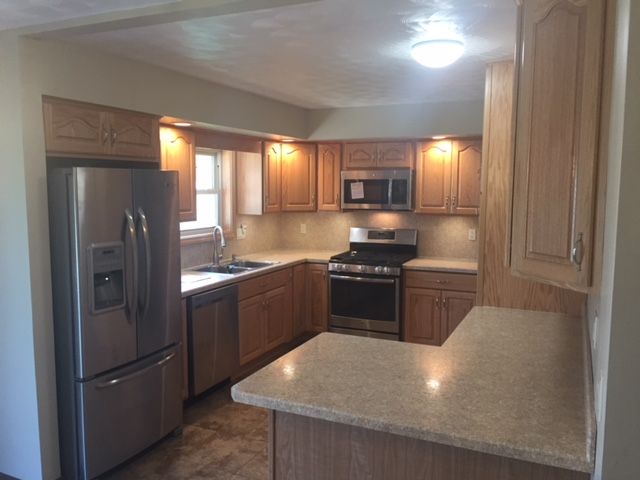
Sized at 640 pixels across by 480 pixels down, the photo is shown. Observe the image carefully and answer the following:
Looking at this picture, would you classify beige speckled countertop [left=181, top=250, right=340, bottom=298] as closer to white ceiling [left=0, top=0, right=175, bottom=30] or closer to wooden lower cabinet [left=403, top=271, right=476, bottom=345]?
wooden lower cabinet [left=403, top=271, right=476, bottom=345]

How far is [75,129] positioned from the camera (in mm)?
2891

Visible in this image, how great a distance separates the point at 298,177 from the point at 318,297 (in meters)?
1.26

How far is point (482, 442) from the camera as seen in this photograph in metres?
1.44

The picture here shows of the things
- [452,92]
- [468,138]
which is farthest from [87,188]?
[468,138]

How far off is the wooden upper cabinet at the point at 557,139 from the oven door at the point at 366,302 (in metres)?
3.13

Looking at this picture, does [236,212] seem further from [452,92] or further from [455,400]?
[455,400]

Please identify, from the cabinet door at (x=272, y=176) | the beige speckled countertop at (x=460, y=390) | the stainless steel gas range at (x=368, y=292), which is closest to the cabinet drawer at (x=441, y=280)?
the stainless steel gas range at (x=368, y=292)

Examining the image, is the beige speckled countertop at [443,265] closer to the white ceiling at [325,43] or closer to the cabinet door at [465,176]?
the cabinet door at [465,176]

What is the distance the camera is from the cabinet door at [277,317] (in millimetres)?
4777

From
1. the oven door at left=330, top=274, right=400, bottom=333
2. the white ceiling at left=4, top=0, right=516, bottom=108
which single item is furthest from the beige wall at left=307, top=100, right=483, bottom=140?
the oven door at left=330, top=274, right=400, bottom=333

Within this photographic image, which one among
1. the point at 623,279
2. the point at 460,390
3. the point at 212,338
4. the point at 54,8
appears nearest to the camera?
the point at 623,279

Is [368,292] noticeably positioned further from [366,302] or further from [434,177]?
[434,177]

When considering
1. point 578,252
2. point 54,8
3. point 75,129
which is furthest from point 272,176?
point 578,252

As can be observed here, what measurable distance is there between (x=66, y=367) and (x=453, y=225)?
3781mm
